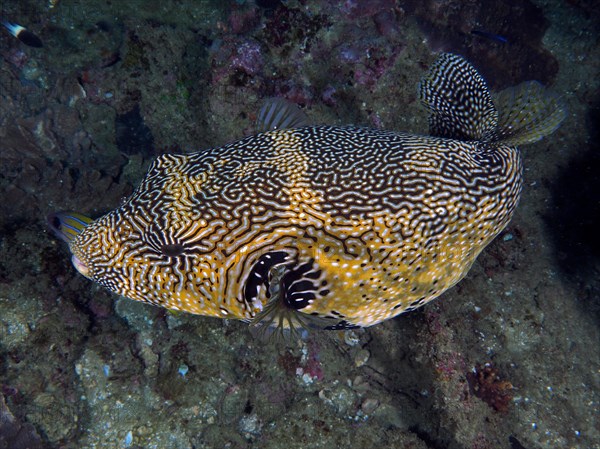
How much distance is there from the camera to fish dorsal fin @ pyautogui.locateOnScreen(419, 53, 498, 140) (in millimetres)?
3900

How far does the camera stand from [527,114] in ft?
12.5

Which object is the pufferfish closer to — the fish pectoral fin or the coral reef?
the fish pectoral fin

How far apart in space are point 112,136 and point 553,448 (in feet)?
30.6

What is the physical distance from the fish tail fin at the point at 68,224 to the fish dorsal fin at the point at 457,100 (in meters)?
3.73

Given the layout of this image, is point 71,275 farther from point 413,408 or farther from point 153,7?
point 153,7

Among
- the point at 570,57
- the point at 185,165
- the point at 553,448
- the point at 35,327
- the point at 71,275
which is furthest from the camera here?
the point at 570,57

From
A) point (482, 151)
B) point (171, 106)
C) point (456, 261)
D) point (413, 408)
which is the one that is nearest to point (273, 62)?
point (171, 106)

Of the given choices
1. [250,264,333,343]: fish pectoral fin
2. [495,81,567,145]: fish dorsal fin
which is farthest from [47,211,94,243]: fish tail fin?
[495,81,567,145]: fish dorsal fin

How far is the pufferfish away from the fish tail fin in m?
0.01

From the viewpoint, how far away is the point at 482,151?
3.39 metres

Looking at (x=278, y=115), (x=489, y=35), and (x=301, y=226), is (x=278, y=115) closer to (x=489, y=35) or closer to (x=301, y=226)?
(x=301, y=226)

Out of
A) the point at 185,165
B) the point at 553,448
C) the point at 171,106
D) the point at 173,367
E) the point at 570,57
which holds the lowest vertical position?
the point at 173,367

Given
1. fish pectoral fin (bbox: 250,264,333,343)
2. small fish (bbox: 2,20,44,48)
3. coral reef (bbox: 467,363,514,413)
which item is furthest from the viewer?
small fish (bbox: 2,20,44,48)

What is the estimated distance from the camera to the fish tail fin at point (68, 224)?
3244 millimetres
